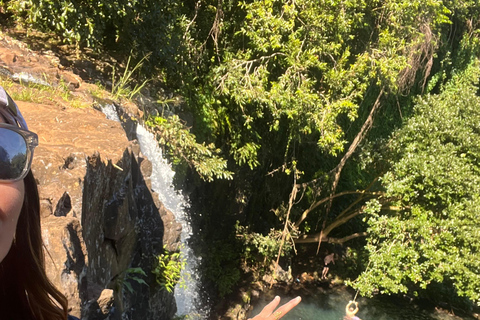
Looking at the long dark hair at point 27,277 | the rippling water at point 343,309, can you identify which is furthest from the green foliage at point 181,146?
the long dark hair at point 27,277

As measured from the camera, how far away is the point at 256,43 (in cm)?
738

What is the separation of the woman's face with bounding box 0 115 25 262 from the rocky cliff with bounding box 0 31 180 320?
3.29 feet

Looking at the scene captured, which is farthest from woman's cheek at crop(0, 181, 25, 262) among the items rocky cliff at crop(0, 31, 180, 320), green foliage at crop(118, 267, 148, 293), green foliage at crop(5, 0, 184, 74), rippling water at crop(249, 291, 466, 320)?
rippling water at crop(249, 291, 466, 320)

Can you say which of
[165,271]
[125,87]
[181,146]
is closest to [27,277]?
[165,271]

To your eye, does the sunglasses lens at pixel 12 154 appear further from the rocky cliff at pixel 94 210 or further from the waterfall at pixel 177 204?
the waterfall at pixel 177 204

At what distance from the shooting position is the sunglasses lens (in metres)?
1.06

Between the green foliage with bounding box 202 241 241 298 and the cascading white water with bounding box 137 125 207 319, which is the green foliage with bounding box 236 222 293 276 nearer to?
the green foliage with bounding box 202 241 241 298

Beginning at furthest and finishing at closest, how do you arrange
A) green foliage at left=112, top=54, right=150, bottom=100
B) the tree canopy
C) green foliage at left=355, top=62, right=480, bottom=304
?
green foliage at left=355, top=62, right=480, bottom=304
the tree canopy
green foliage at left=112, top=54, right=150, bottom=100

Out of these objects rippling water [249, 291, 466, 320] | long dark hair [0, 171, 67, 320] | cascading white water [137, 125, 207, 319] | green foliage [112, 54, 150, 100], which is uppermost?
long dark hair [0, 171, 67, 320]

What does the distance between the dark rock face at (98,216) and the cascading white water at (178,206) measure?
1062 mm

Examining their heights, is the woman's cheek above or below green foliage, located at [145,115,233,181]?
above

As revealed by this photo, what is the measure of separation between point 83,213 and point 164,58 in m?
4.12

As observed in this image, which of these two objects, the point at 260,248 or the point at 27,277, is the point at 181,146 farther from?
the point at 27,277

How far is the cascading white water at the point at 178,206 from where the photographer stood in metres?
6.57
